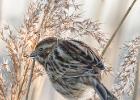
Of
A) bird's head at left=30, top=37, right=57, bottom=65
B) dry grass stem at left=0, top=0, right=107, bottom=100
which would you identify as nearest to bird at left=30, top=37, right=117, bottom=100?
bird's head at left=30, top=37, right=57, bottom=65

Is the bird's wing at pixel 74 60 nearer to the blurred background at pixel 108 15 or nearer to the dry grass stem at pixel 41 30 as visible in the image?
the dry grass stem at pixel 41 30

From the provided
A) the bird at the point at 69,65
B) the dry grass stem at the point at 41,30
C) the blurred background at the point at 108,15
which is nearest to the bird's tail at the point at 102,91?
the bird at the point at 69,65

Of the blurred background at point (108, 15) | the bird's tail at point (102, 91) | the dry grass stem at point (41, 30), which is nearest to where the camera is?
the bird's tail at point (102, 91)

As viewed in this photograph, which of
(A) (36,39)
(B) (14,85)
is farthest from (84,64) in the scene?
(B) (14,85)

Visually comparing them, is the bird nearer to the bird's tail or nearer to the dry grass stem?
the bird's tail

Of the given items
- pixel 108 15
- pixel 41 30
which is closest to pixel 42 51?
pixel 41 30

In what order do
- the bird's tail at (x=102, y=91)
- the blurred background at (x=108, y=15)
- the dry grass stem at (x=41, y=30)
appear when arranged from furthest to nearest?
the blurred background at (x=108, y=15) < the dry grass stem at (x=41, y=30) < the bird's tail at (x=102, y=91)
